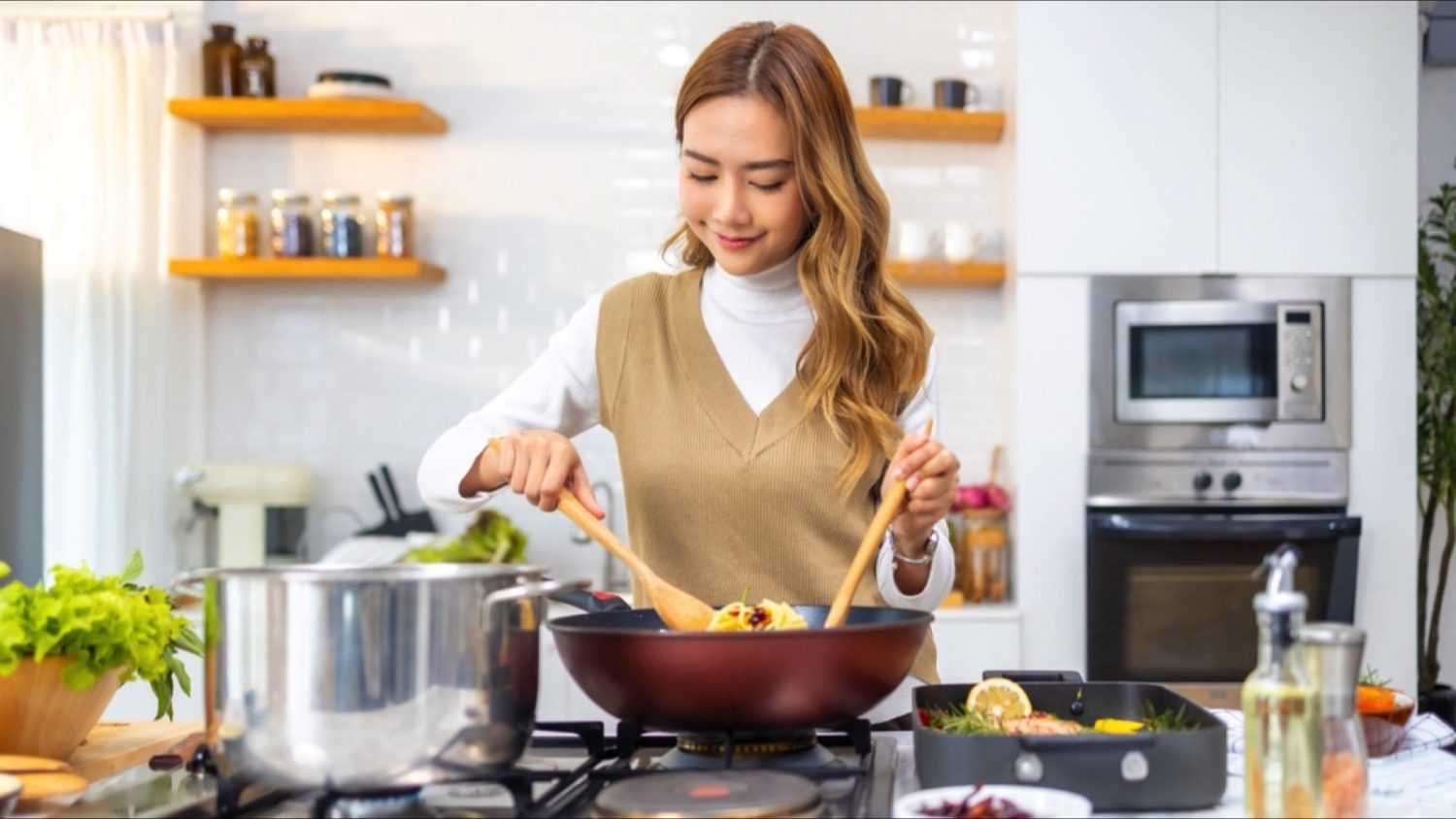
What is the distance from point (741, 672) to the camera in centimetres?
128

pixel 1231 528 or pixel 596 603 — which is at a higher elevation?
pixel 596 603

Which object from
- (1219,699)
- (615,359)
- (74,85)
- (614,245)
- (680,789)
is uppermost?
(74,85)

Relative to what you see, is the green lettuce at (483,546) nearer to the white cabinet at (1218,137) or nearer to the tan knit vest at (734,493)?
the white cabinet at (1218,137)

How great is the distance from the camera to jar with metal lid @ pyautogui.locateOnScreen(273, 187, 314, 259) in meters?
4.23

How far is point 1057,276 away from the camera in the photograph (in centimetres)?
400

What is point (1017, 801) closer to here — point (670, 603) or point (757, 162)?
point (670, 603)

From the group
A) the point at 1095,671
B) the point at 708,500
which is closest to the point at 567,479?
the point at 708,500

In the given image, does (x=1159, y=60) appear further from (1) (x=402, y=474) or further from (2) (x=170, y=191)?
(2) (x=170, y=191)

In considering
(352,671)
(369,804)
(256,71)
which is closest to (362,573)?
(352,671)

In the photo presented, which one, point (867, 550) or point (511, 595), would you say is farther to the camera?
point (867, 550)

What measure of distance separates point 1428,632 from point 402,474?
106 inches

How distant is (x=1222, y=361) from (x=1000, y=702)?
109 inches

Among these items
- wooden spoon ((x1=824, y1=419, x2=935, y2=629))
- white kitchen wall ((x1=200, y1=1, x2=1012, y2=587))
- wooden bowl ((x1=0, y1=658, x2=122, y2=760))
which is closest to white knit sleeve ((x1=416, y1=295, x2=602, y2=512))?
wooden bowl ((x1=0, y1=658, x2=122, y2=760))

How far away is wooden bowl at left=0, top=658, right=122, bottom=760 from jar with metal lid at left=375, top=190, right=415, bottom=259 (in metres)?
2.67
